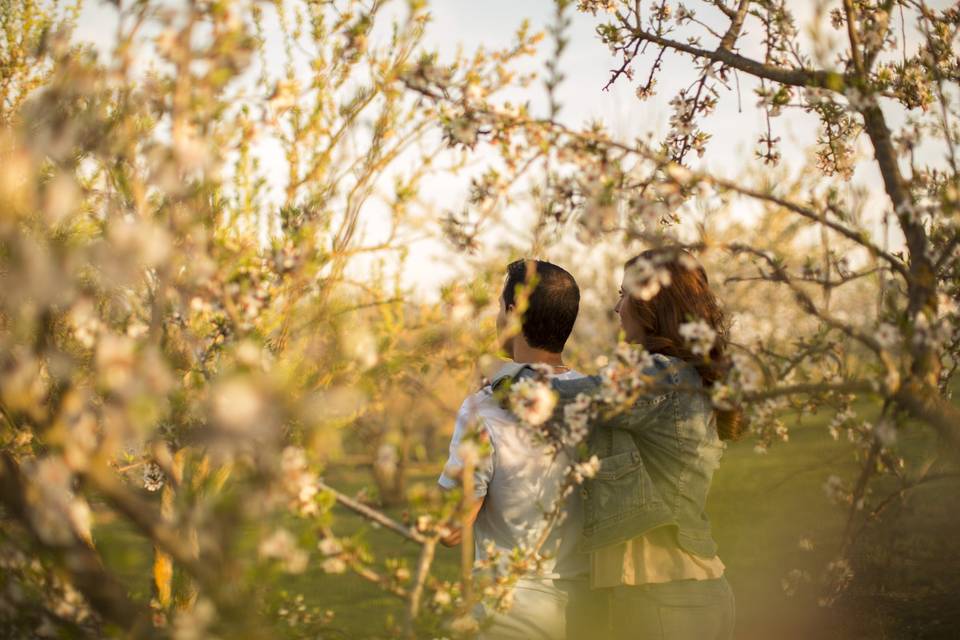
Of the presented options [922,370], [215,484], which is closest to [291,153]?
[215,484]

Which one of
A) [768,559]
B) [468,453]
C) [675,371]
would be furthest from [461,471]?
[768,559]

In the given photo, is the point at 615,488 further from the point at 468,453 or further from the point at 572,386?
the point at 468,453

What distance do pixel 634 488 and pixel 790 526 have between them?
294 inches

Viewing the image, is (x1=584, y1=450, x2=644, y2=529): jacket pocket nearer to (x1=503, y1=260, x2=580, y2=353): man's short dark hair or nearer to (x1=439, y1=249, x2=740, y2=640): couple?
(x1=439, y1=249, x2=740, y2=640): couple

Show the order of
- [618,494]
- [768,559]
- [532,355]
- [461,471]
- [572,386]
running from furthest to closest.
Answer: [768,559] < [532,355] < [618,494] < [572,386] < [461,471]

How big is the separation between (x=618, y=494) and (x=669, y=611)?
47cm

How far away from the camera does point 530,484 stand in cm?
294

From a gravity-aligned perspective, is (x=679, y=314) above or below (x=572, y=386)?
above

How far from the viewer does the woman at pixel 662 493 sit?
9.52ft

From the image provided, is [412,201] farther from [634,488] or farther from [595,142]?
[634,488]

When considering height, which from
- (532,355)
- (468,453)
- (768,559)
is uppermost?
(532,355)

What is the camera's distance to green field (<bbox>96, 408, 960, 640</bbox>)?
20.9ft

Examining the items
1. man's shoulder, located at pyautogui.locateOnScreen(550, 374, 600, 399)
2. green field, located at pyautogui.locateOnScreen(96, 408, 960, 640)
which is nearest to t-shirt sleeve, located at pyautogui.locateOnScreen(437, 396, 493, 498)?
man's shoulder, located at pyautogui.locateOnScreen(550, 374, 600, 399)

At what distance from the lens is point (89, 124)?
6.83ft
